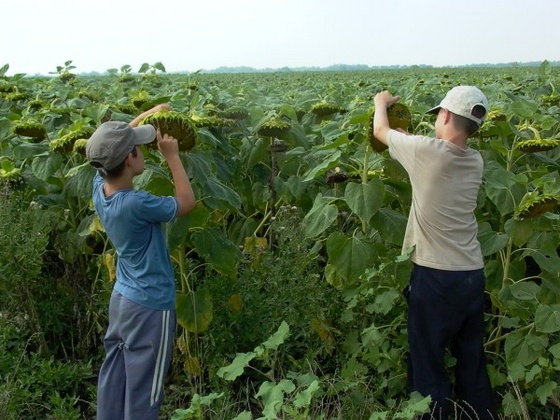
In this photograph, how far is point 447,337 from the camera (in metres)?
3.01

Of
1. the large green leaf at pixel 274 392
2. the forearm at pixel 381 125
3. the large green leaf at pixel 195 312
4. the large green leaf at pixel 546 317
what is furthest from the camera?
the large green leaf at pixel 195 312

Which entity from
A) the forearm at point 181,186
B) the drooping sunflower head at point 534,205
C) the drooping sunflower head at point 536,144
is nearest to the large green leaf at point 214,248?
the forearm at point 181,186

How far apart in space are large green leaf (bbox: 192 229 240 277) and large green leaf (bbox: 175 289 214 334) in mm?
152

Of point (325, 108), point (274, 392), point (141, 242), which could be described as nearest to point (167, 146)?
point (141, 242)

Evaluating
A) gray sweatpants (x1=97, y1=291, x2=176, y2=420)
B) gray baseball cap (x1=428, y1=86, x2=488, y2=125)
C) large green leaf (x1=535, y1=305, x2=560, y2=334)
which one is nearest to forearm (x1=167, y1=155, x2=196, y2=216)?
gray sweatpants (x1=97, y1=291, x2=176, y2=420)

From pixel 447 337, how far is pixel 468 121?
812mm

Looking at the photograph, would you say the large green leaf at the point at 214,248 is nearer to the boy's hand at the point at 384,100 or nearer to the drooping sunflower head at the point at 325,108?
the boy's hand at the point at 384,100

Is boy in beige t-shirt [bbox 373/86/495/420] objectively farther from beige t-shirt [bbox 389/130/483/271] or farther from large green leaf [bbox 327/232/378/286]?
large green leaf [bbox 327/232/378/286]

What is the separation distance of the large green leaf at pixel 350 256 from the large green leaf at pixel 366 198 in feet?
0.46

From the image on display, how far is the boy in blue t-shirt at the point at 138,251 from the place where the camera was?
267 centimetres

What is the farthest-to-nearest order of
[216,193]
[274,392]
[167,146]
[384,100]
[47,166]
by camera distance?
[47,166] → [216,193] → [384,100] → [167,146] → [274,392]

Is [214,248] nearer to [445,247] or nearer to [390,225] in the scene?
[390,225]

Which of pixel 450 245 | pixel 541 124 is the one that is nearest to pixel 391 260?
pixel 450 245

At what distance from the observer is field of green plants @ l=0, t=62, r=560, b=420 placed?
306 cm
